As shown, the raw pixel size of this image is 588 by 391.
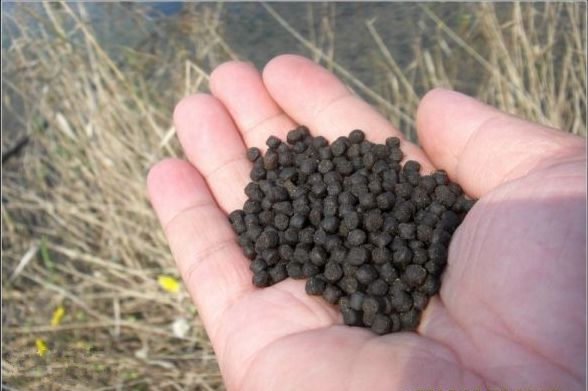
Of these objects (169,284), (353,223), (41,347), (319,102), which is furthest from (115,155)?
(353,223)

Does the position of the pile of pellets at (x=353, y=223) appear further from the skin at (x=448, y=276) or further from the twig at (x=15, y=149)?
the twig at (x=15, y=149)

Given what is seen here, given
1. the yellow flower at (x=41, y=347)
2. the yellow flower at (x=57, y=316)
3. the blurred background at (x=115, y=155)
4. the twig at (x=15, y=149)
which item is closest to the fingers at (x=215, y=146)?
the blurred background at (x=115, y=155)

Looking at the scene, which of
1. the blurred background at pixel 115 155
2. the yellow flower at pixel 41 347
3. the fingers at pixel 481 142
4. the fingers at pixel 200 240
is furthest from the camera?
the blurred background at pixel 115 155

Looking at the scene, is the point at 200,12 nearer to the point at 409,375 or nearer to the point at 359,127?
the point at 359,127

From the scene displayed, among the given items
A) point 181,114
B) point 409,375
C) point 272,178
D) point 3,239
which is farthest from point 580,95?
point 3,239

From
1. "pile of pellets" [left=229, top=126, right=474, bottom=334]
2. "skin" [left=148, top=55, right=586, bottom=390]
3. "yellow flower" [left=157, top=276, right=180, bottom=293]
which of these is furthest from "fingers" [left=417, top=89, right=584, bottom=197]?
Answer: "yellow flower" [left=157, top=276, right=180, bottom=293]
